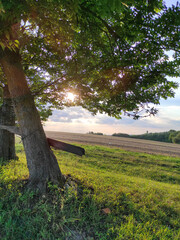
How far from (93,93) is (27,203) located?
5.45 meters

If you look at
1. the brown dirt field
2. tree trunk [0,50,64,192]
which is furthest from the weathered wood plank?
the brown dirt field

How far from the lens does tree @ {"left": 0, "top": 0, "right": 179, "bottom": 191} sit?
17.3 feet

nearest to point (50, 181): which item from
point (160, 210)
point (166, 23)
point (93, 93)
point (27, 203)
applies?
point (27, 203)

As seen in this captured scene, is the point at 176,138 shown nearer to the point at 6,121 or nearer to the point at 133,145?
the point at 133,145

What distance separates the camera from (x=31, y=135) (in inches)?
226

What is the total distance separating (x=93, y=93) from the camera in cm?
805

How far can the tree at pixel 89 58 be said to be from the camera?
5266mm

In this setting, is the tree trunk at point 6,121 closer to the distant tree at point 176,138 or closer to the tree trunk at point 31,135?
the tree trunk at point 31,135

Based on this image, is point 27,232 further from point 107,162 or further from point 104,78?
point 107,162

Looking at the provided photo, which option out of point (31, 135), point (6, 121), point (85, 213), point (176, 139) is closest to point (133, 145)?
point (176, 139)

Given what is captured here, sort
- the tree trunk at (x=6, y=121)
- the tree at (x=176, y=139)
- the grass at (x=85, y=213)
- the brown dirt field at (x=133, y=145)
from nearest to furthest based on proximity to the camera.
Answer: the grass at (x=85, y=213) → the tree trunk at (x=6, y=121) → the brown dirt field at (x=133, y=145) → the tree at (x=176, y=139)

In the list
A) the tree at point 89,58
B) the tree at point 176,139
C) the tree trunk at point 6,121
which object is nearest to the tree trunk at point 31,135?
the tree at point 89,58

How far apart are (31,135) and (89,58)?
3.81 metres

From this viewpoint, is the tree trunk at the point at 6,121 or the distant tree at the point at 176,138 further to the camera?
the distant tree at the point at 176,138
